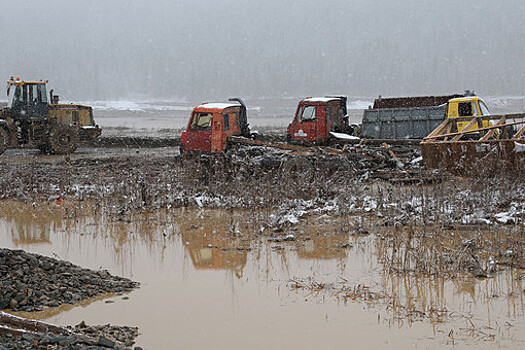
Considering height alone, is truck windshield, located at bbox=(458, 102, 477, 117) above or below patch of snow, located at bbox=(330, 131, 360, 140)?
above

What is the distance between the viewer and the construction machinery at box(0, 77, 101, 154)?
23.5m

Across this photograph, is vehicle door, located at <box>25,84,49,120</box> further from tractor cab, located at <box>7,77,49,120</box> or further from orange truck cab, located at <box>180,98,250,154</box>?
orange truck cab, located at <box>180,98,250,154</box>

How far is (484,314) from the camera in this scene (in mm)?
6246

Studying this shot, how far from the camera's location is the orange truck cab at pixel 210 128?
15.9 metres

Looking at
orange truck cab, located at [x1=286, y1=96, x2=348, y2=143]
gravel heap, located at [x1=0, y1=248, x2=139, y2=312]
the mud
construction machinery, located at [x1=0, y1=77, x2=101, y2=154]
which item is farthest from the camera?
construction machinery, located at [x1=0, y1=77, x2=101, y2=154]

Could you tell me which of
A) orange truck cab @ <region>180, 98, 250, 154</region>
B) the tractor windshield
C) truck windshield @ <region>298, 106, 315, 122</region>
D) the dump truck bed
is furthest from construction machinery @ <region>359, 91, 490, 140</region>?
the tractor windshield

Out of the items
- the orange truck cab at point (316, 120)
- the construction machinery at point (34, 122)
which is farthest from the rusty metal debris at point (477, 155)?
the construction machinery at point (34, 122)

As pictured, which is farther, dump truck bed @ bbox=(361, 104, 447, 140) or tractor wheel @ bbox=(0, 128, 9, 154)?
tractor wheel @ bbox=(0, 128, 9, 154)

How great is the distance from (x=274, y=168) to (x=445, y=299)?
344 inches

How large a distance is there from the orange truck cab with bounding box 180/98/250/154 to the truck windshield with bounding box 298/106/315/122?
2.13 m

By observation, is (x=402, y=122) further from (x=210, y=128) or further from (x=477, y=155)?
(x=210, y=128)

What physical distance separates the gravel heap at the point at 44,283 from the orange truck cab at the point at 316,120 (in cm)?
1038

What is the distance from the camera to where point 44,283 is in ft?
22.6

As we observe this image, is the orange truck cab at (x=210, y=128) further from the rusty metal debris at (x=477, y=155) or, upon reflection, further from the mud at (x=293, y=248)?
the rusty metal debris at (x=477, y=155)
